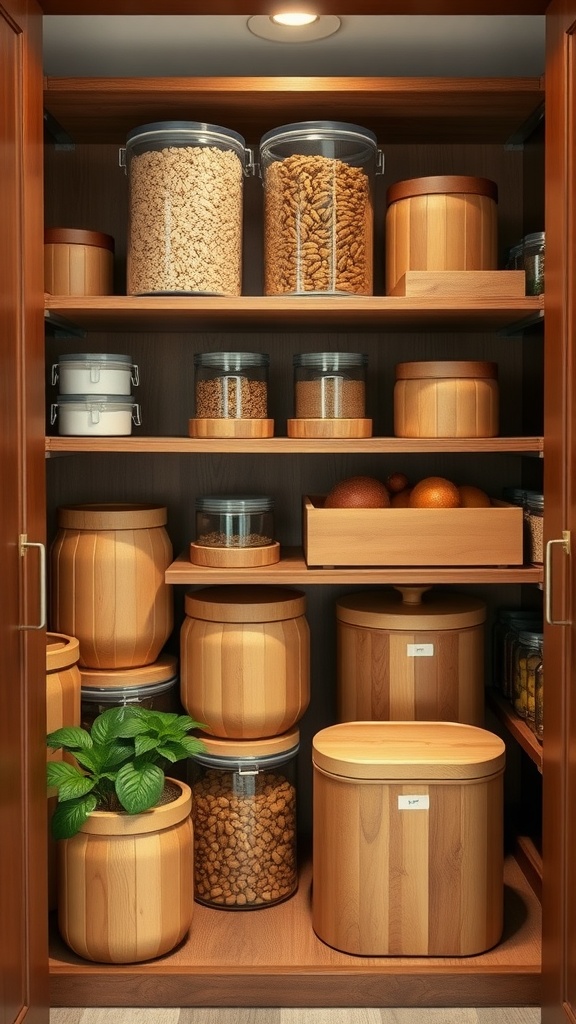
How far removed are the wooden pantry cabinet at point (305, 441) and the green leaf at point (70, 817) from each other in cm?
20

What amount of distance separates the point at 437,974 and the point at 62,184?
2.26 m

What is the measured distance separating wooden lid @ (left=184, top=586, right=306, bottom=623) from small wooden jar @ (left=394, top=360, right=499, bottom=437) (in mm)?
527

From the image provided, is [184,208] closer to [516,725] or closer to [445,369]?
[445,369]

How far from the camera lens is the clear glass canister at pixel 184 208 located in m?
2.46

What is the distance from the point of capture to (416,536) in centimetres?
257

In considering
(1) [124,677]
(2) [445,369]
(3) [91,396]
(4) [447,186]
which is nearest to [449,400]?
(2) [445,369]

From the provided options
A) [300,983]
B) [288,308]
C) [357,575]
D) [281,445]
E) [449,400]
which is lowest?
[300,983]

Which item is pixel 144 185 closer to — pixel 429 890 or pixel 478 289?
pixel 478 289

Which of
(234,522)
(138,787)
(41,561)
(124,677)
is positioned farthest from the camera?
(124,677)

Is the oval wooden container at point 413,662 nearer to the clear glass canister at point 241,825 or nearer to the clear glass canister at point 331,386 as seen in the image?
the clear glass canister at point 241,825

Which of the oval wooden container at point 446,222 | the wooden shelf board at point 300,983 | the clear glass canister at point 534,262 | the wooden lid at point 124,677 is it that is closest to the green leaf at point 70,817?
the wooden shelf board at point 300,983

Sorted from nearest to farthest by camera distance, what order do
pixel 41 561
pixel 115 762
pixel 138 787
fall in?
pixel 41 561, pixel 138 787, pixel 115 762

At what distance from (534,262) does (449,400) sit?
383mm

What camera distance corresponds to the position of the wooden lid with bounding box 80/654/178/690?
278 centimetres
